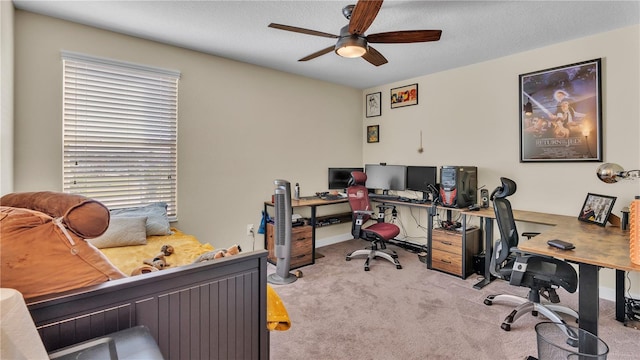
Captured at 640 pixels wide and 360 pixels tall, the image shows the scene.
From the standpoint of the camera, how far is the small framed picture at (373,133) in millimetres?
4840

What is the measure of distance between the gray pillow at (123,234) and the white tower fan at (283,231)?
125cm

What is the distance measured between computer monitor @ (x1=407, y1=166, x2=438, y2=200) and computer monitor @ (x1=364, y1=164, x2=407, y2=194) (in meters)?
0.08

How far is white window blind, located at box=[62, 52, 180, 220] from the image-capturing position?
2652mm

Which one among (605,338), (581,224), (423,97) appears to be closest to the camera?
(605,338)

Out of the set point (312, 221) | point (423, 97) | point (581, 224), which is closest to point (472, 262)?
point (581, 224)

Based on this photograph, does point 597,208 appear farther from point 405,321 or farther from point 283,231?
point 283,231

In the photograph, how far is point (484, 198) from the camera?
11.6 ft

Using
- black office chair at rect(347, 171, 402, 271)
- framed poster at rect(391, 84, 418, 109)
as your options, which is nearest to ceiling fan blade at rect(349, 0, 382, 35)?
black office chair at rect(347, 171, 402, 271)

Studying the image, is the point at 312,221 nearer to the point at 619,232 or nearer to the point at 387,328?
the point at 387,328

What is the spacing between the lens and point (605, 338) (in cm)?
210

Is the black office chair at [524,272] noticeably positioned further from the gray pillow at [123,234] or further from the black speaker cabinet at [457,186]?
the gray pillow at [123,234]

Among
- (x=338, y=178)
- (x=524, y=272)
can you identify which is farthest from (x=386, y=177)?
(x=524, y=272)

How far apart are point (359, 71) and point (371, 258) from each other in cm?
252

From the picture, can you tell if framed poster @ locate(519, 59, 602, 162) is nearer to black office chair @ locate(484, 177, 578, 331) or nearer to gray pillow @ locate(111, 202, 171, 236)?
black office chair @ locate(484, 177, 578, 331)
